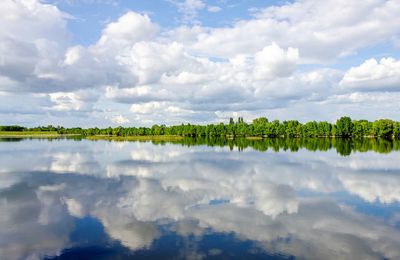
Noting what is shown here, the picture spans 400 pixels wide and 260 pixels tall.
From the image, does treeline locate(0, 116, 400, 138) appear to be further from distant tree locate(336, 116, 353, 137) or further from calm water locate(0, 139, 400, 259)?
calm water locate(0, 139, 400, 259)

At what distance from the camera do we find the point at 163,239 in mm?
18109

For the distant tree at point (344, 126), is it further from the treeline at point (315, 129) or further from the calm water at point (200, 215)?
the calm water at point (200, 215)

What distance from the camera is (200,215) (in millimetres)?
22859

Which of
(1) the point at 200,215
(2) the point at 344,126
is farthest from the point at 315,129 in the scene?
(1) the point at 200,215

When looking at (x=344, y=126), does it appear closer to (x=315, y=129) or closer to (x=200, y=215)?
(x=315, y=129)

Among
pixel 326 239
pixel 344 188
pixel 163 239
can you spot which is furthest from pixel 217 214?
pixel 344 188

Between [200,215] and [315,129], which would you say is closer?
[200,215]

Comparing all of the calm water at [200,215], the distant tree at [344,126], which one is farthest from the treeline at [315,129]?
the calm water at [200,215]

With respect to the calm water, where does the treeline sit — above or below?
above

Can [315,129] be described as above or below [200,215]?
above

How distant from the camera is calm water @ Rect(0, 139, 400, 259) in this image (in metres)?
16.8

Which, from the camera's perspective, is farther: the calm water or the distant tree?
the distant tree

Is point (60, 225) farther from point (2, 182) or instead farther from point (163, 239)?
point (2, 182)

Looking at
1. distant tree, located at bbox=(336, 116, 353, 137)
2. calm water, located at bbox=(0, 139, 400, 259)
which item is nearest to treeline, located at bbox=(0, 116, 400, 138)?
distant tree, located at bbox=(336, 116, 353, 137)
